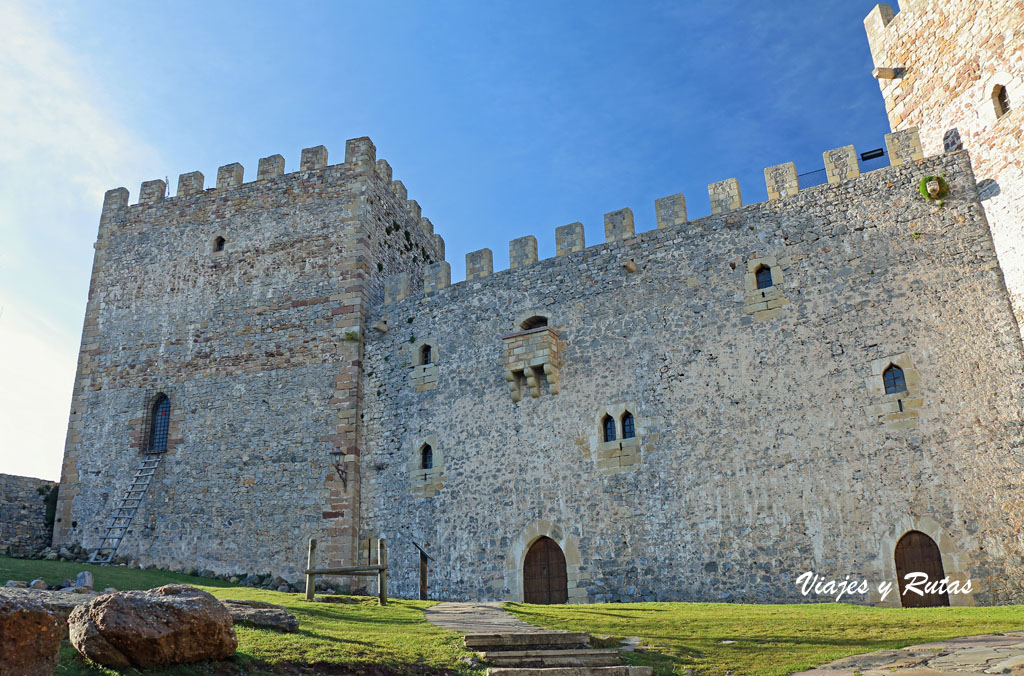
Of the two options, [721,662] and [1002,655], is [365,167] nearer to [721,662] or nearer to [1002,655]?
[721,662]

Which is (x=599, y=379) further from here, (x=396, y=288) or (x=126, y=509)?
(x=126, y=509)

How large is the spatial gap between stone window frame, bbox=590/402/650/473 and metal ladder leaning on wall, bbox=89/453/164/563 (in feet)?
35.2

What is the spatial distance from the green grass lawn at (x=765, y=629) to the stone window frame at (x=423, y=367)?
711 cm

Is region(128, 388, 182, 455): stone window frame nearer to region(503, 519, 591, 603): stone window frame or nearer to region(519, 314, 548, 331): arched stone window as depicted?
region(519, 314, 548, 331): arched stone window

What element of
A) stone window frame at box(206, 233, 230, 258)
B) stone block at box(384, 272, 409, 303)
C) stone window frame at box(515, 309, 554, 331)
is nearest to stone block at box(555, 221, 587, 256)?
stone window frame at box(515, 309, 554, 331)

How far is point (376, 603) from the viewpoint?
12680 mm

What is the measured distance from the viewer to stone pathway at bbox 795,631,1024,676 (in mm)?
6305

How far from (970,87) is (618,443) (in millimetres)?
8485

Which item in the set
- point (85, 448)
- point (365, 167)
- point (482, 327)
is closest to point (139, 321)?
point (85, 448)

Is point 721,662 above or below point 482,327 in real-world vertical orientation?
below

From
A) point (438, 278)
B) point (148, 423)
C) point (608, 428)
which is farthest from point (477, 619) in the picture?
point (148, 423)

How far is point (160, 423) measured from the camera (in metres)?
19.9

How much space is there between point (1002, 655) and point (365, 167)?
17031mm

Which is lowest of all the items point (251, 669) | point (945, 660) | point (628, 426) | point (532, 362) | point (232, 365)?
point (945, 660)
